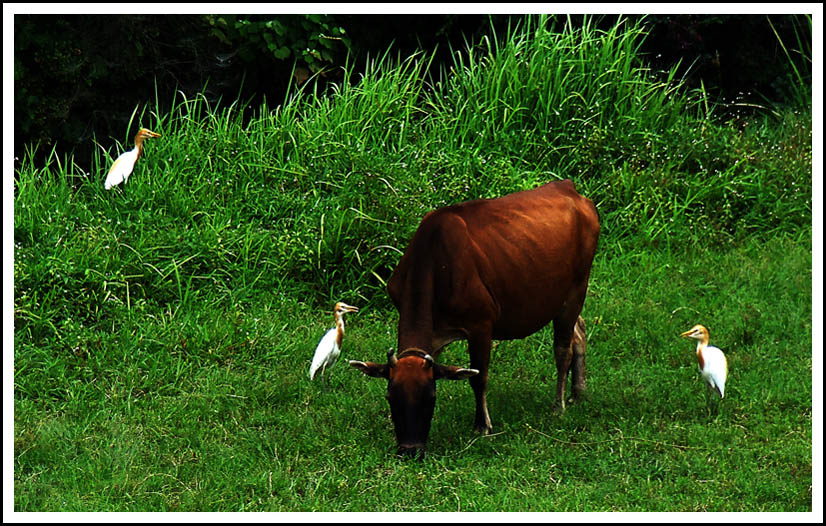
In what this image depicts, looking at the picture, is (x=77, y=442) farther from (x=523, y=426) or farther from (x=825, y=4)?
(x=825, y=4)

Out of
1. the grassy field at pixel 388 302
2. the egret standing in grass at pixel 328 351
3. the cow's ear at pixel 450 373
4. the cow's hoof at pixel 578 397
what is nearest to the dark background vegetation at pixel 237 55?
the grassy field at pixel 388 302

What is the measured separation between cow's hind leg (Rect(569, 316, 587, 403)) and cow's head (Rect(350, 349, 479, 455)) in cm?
128

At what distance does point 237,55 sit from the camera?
441 inches

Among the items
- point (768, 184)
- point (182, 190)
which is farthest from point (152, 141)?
point (768, 184)

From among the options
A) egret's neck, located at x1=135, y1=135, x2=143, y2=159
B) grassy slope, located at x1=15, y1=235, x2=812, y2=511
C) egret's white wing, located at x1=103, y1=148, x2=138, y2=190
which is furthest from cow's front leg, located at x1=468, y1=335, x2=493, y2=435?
egret's neck, located at x1=135, y1=135, x2=143, y2=159

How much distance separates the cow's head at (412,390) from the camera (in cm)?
654

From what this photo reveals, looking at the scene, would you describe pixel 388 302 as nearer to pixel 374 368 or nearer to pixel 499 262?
pixel 499 262

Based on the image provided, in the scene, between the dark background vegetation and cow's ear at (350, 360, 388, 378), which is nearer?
cow's ear at (350, 360, 388, 378)

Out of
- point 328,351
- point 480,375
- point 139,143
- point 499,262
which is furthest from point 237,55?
point 480,375

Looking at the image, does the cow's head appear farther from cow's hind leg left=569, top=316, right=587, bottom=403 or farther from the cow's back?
cow's hind leg left=569, top=316, right=587, bottom=403

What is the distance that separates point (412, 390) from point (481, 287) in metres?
0.78

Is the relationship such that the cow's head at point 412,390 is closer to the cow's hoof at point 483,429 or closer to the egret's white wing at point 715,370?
the cow's hoof at point 483,429

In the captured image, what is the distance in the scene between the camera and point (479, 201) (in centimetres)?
731

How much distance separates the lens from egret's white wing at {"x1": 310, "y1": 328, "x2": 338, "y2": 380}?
301 inches
